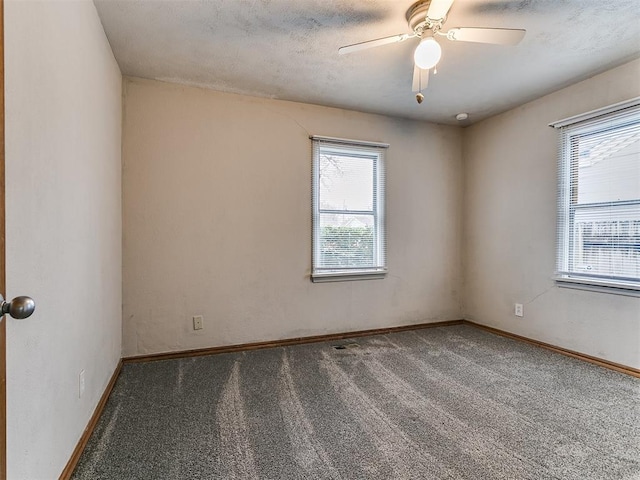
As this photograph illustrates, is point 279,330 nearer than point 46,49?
No

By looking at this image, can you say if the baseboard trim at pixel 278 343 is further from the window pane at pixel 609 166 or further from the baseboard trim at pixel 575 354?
the window pane at pixel 609 166

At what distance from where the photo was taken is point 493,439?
5.55 ft

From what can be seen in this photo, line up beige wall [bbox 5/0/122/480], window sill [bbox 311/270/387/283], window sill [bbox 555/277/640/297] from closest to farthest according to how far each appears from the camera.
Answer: beige wall [bbox 5/0/122/480] < window sill [bbox 555/277/640/297] < window sill [bbox 311/270/387/283]

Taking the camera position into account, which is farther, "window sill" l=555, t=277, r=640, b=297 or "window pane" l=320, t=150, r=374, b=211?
"window pane" l=320, t=150, r=374, b=211

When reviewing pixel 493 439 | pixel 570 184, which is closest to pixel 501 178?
pixel 570 184

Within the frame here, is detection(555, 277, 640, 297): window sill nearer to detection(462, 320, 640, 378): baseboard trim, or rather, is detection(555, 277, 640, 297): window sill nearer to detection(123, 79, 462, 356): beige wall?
detection(462, 320, 640, 378): baseboard trim

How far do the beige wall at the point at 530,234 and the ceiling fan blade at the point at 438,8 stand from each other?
6.60 ft

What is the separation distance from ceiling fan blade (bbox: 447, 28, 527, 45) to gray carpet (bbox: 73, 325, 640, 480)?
224cm

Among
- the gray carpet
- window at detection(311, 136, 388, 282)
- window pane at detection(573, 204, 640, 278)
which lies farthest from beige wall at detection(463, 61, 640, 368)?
window at detection(311, 136, 388, 282)

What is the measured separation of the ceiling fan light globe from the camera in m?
1.82

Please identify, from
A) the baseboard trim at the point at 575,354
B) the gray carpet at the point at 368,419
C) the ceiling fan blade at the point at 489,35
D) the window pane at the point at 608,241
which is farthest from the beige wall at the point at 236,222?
the ceiling fan blade at the point at 489,35

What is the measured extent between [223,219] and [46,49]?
74.4 inches

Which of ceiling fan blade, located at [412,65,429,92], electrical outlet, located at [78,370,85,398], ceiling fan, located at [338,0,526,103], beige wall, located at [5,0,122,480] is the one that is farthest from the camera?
ceiling fan blade, located at [412,65,429,92]

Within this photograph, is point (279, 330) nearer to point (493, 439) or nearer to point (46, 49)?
point (493, 439)
